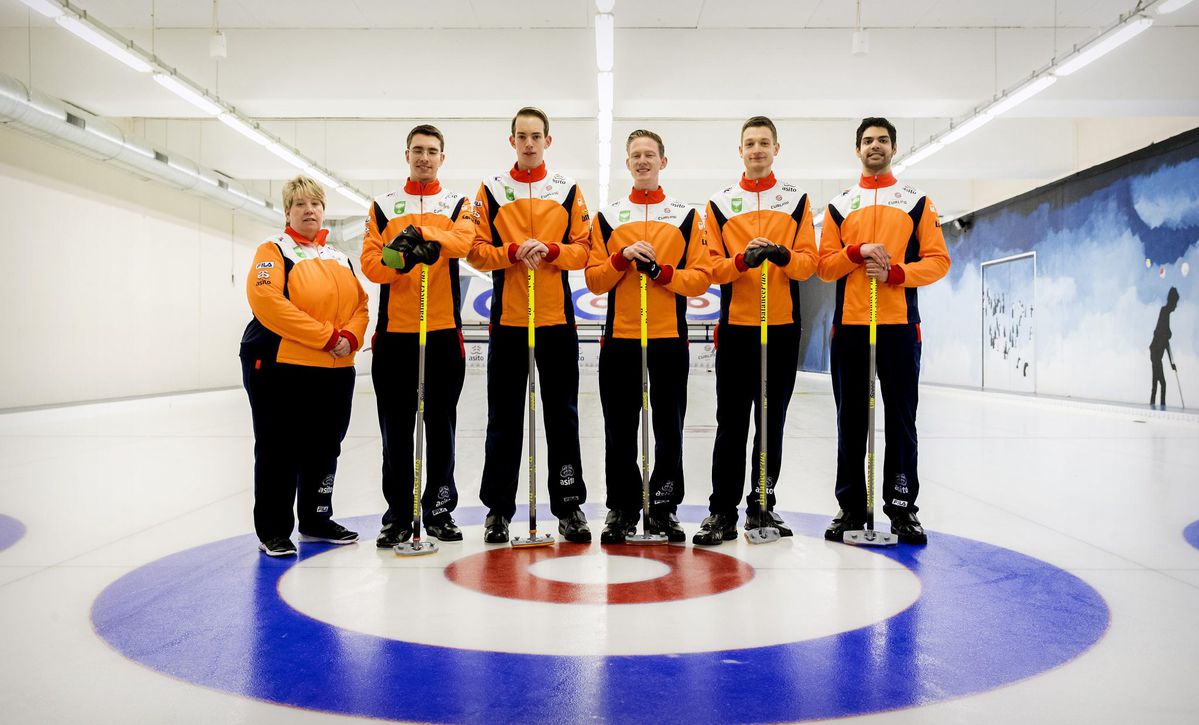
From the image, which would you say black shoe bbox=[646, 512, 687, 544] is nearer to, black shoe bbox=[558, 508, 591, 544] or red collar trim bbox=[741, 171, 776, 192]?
black shoe bbox=[558, 508, 591, 544]

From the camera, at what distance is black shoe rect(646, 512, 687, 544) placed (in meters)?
3.62

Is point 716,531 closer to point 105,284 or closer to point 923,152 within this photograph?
point 923,152

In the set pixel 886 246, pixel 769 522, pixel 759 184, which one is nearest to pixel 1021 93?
pixel 886 246

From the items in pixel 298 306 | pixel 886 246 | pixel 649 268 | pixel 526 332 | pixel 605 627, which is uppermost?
pixel 886 246

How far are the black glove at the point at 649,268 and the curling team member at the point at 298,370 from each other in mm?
1249

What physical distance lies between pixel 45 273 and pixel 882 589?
500 inches

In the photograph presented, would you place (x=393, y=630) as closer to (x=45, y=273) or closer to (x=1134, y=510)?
(x=1134, y=510)

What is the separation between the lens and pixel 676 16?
33.1 feet

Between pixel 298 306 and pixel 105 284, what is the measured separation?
454 inches

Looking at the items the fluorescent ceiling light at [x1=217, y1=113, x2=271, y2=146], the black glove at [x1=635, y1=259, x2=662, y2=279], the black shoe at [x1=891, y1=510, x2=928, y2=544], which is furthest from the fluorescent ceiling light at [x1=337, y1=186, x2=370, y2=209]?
the black shoe at [x1=891, y1=510, x2=928, y2=544]

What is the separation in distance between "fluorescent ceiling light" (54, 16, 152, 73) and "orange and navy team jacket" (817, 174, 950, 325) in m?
7.30

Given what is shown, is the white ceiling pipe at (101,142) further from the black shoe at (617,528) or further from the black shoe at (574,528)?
the black shoe at (617,528)

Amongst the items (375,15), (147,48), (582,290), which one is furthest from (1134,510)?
(582,290)

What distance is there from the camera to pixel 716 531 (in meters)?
3.56
